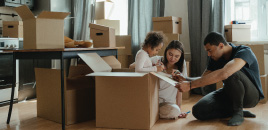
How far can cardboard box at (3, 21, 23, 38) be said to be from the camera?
364 centimetres

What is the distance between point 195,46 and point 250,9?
2.90 feet

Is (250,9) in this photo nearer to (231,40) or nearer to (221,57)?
(231,40)

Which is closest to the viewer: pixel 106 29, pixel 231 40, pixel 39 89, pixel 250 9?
pixel 39 89

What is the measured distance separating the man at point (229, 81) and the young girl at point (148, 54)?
9.1 inches

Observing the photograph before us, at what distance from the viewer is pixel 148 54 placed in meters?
2.56

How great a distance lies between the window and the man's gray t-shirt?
157 cm

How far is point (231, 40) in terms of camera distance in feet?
11.5

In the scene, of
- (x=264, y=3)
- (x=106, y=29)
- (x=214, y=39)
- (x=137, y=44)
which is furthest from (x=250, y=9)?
(x=106, y=29)

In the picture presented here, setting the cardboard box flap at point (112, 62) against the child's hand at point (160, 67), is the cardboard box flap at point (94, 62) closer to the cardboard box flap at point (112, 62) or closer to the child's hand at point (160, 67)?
the cardboard box flap at point (112, 62)

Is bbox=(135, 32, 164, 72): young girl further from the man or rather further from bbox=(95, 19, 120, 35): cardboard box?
bbox=(95, 19, 120, 35): cardboard box

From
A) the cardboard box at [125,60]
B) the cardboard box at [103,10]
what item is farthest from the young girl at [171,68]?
the cardboard box at [103,10]

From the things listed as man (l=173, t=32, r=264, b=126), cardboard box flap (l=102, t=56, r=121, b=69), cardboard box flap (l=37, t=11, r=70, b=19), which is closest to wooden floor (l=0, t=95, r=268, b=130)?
man (l=173, t=32, r=264, b=126)

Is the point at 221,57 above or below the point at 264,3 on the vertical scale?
below

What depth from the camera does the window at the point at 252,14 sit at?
3682 mm
